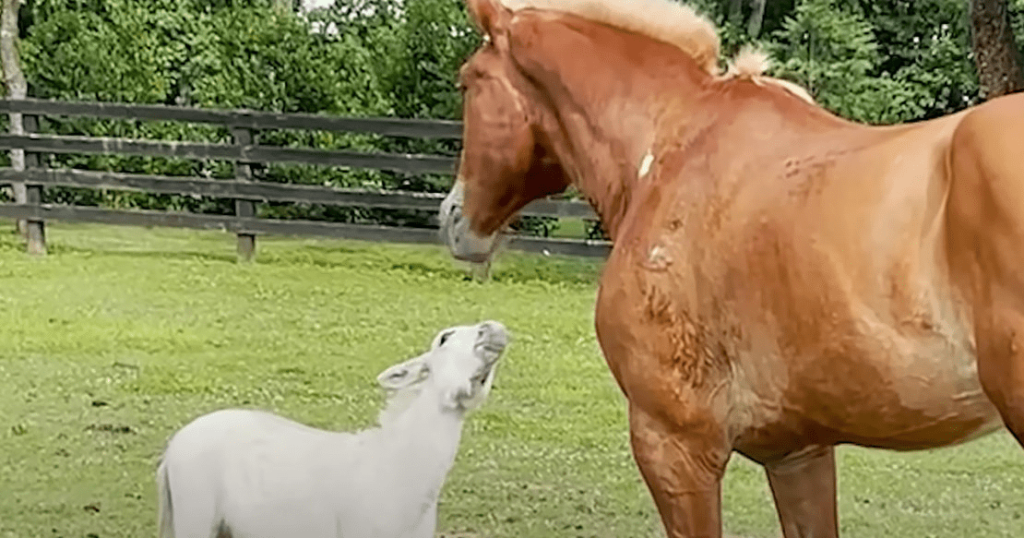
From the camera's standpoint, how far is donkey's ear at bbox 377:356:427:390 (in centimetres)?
349

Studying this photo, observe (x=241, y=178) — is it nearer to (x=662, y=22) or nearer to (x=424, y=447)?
(x=424, y=447)

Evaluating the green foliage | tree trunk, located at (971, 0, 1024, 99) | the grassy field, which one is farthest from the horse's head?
the green foliage

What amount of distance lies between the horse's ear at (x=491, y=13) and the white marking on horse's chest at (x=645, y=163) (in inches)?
16.7

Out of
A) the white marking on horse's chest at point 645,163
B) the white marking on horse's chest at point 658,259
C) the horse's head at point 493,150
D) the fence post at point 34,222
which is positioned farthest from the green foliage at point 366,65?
the white marking on horse's chest at point 658,259

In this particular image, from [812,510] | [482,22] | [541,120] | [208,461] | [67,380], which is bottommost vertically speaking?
[67,380]

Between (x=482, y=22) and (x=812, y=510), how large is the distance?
1.23 meters

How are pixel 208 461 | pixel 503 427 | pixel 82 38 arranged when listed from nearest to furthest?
pixel 208 461 < pixel 503 427 < pixel 82 38

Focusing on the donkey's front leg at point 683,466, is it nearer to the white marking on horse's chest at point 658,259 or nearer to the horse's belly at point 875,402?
the horse's belly at point 875,402

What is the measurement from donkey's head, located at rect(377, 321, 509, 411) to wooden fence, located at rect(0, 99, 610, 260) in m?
6.26

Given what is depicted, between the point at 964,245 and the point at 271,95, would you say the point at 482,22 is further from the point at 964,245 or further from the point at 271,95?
the point at 271,95

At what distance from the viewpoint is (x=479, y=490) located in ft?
18.0

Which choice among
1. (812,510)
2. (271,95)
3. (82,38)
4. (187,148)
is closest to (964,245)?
(812,510)

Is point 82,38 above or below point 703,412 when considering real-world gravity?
below

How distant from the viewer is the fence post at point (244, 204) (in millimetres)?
10961
